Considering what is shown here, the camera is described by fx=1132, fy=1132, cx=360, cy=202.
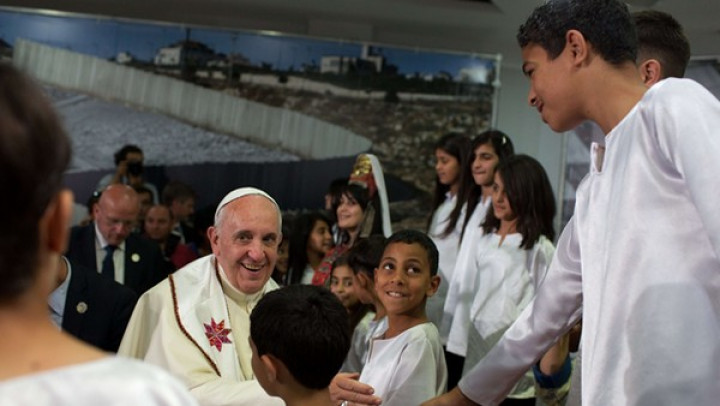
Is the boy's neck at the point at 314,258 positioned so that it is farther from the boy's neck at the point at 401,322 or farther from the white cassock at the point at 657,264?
the white cassock at the point at 657,264

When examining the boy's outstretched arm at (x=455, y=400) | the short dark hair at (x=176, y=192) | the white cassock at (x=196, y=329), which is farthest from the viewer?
the short dark hair at (x=176, y=192)

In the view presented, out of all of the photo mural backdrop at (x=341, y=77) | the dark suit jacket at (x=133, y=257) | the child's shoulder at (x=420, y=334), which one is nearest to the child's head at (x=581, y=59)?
the child's shoulder at (x=420, y=334)

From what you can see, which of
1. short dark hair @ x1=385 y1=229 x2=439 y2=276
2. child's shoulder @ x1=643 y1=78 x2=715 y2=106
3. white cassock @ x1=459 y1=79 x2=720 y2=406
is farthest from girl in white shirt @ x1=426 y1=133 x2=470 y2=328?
child's shoulder @ x1=643 y1=78 x2=715 y2=106

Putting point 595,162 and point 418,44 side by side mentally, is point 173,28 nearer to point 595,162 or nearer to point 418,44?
point 418,44

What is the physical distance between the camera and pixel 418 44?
12.7 meters

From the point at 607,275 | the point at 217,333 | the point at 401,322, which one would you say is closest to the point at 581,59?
the point at 607,275

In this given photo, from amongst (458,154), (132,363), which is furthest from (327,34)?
(132,363)

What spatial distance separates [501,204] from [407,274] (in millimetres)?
1207

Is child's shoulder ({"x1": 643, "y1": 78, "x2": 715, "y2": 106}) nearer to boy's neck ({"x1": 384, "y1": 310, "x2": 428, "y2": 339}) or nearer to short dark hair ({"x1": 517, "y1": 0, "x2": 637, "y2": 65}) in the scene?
A: short dark hair ({"x1": 517, "y1": 0, "x2": 637, "y2": 65})

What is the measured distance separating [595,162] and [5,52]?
730cm

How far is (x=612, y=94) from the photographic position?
292cm

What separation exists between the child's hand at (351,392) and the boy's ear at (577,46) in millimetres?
1158

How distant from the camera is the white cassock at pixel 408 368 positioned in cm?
438

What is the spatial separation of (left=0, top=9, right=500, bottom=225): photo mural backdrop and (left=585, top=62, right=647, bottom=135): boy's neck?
24.1ft
